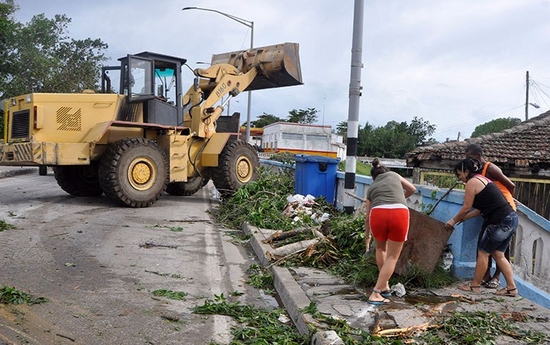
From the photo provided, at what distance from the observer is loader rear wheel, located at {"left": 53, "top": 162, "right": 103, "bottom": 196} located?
13.7 m

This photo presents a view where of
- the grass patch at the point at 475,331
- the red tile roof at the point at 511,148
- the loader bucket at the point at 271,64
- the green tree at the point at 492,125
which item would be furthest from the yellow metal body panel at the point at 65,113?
the green tree at the point at 492,125

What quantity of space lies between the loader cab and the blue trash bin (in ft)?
12.8

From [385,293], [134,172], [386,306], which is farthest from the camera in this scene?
[134,172]

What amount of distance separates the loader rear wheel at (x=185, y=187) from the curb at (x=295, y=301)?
7.79 metres

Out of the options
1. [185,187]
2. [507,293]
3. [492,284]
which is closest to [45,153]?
[185,187]

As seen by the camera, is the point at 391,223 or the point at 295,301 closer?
the point at 295,301

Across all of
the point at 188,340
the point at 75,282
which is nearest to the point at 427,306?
the point at 188,340

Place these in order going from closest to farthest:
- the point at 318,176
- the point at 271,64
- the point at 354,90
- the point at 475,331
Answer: the point at 475,331 < the point at 354,90 < the point at 318,176 < the point at 271,64

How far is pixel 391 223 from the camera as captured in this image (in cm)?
572

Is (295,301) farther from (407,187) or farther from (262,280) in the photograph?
(407,187)

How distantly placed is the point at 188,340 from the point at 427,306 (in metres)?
2.41

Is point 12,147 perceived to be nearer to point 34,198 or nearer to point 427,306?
point 34,198

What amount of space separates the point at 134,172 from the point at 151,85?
235 cm

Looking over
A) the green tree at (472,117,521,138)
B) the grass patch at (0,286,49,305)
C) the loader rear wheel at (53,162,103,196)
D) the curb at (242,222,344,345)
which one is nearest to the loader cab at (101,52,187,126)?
the loader rear wheel at (53,162,103,196)
